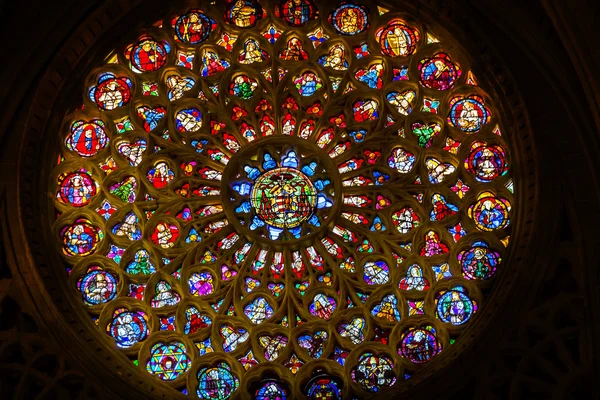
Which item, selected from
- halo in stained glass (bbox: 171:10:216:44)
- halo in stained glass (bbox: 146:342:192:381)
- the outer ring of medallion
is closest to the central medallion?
the outer ring of medallion

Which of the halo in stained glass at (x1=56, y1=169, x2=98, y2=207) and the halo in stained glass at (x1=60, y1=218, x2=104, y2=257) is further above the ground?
the halo in stained glass at (x1=56, y1=169, x2=98, y2=207)

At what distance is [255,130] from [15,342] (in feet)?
12.6

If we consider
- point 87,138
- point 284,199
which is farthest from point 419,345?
point 87,138

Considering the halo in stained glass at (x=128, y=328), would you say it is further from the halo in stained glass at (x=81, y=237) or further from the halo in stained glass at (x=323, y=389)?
the halo in stained glass at (x=323, y=389)

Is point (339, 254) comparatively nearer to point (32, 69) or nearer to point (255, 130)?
point (255, 130)

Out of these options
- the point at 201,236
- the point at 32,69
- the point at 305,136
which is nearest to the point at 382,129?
the point at 305,136

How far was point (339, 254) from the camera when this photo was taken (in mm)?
18766

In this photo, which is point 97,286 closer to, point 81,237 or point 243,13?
point 81,237

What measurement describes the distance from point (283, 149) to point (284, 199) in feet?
2.11

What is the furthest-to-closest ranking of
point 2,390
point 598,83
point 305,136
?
point 305,136, point 2,390, point 598,83

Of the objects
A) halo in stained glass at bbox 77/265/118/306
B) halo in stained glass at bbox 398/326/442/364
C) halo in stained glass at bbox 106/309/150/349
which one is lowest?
halo in stained glass at bbox 398/326/442/364

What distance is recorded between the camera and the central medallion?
18969 millimetres

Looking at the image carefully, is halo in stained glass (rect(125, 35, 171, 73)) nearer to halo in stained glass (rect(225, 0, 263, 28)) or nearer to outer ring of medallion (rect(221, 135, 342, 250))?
halo in stained glass (rect(225, 0, 263, 28))

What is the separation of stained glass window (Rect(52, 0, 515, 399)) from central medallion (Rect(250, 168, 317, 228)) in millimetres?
23
